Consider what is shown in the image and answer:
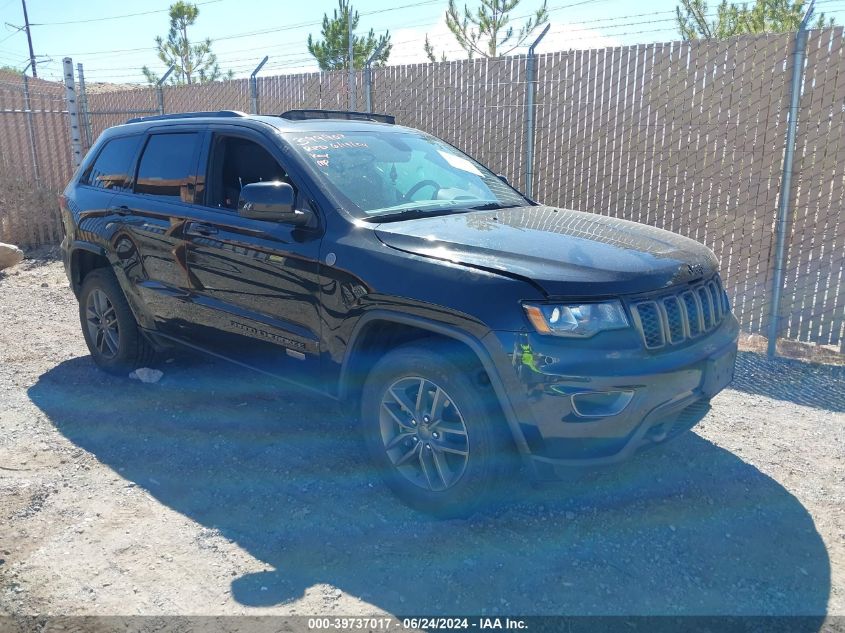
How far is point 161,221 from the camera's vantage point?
470 centimetres

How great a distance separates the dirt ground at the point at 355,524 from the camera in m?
2.97

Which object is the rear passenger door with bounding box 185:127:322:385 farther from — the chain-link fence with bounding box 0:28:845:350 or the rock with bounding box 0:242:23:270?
the rock with bounding box 0:242:23:270

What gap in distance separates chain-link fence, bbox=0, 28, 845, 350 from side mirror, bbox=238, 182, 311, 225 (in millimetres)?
4421

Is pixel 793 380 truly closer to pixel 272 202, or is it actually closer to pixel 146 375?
pixel 272 202

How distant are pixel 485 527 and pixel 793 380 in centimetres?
342

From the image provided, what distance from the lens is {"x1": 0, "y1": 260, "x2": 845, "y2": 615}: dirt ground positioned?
2.97 m

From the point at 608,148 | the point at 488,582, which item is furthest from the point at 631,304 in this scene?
the point at 608,148

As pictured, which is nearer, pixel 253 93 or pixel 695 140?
pixel 695 140

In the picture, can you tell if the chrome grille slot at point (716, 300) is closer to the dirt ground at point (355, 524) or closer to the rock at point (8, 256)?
the dirt ground at point (355, 524)

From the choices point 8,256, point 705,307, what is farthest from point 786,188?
point 8,256

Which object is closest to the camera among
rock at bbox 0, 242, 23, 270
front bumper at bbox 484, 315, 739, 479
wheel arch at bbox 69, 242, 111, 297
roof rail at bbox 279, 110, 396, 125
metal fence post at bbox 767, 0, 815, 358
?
front bumper at bbox 484, 315, 739, 479

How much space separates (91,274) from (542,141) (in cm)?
491

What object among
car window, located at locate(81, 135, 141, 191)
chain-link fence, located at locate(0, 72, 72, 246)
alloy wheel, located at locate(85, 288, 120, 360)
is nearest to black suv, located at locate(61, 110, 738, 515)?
car window, located at locate(81, 135, 141, 191)

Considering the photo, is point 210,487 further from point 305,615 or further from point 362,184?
point 362,184
